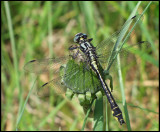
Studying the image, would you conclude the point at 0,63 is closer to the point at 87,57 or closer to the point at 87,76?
the point at 87,57

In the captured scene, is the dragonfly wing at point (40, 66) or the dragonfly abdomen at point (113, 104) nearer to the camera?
the dragonfly abdomen at point (113, 104)

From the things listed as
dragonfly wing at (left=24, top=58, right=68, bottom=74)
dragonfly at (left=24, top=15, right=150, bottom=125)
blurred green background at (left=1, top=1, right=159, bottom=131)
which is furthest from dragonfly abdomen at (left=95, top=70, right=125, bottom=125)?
blurred green background at (left=1, top=1, right=159, bottom=131)

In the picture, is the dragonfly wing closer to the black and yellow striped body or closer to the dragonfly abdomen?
the black and yellow striped body

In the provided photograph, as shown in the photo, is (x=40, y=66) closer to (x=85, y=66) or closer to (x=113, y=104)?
(x=85, y=66)

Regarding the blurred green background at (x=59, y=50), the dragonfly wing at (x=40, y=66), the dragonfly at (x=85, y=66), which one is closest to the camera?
the dragonfly at (x=85, y=66)

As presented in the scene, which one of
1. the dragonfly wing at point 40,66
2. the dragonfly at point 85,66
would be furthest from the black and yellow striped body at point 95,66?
the dragonfly wing at point 40,66

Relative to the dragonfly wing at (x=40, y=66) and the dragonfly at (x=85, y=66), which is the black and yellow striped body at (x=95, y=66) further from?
the dragonfly wing at (x=40, y=66)

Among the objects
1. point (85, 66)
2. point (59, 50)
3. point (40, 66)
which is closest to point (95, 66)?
point (85, 66)
